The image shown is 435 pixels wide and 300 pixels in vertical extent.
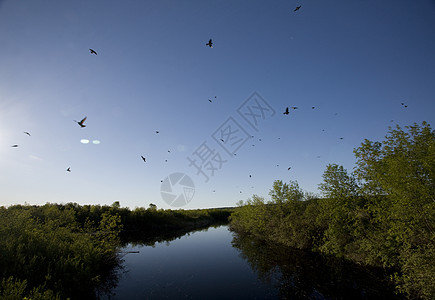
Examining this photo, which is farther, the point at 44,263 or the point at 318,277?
the point at 318,277

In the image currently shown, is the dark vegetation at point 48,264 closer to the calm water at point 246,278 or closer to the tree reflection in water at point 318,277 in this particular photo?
the calm water at point 246,278

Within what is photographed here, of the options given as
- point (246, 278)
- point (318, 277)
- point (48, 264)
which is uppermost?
point (48, 264)

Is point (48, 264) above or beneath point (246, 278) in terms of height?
above

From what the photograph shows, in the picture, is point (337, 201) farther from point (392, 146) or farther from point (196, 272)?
point (196, 272)

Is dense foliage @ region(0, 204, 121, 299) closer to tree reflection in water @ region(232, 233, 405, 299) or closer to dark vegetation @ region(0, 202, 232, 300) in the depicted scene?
dark vegetation @ region(0, 202, 232, 300)

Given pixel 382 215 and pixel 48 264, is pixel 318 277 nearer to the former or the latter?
pixel 382 215

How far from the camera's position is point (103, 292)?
1352 centimetres

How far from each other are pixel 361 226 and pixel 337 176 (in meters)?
4.87

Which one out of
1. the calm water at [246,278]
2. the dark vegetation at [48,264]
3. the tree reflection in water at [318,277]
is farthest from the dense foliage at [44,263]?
the tree reflection in water at [318,277]

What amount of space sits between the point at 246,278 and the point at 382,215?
11458 millimetres

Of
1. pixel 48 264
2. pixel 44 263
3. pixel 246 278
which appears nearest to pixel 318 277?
pixel 246 278

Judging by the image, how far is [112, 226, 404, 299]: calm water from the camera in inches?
530

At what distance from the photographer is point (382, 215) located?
1433 cm

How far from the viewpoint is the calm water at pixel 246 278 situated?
13.5 meters
